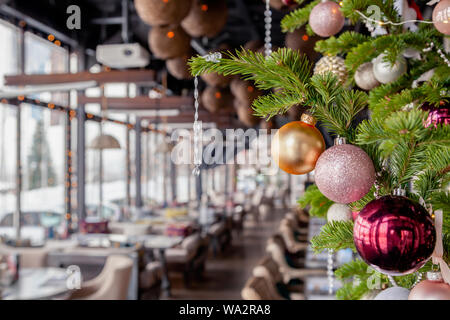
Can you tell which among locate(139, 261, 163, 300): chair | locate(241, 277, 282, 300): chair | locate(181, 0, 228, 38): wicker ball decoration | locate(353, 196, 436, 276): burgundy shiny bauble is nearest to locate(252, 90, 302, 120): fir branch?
locate(353, 196, 436, 276): burgundy shiny bauble

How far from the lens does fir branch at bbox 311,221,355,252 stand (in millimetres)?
776

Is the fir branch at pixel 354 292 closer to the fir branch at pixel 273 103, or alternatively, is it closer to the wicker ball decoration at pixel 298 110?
the wicker ball decoration at pixel 298 110

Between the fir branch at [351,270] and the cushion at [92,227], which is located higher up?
the fir branch at [351,270]

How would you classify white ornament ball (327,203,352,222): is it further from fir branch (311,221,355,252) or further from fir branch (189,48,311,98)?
fir branch (189,48,311,98)

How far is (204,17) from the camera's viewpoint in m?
2.60

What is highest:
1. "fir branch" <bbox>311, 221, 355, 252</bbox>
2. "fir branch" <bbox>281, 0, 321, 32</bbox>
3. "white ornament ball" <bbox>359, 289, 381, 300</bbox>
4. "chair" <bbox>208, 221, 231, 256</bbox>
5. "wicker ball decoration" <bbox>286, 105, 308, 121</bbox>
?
"fir branch" <bbox>281, 0, 321, 32</bbox>

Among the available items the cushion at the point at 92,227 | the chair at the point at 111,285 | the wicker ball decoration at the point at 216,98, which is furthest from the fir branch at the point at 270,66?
the cushion at the point at 92,227

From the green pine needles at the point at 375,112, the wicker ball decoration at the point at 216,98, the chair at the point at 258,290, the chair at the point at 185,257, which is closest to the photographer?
the green pine needles at the point at 375,112

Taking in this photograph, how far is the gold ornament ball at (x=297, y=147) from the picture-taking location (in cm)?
70

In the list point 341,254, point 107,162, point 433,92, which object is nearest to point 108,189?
point 107,162

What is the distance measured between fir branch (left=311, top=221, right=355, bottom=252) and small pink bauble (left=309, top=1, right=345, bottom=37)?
0.50 metres

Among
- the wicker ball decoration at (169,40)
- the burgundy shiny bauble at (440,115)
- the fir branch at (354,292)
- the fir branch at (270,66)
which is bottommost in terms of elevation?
the fir branch at (354,292)

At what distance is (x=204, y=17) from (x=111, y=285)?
248 centimetres

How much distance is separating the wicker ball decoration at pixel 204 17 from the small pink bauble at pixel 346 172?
2143mm
